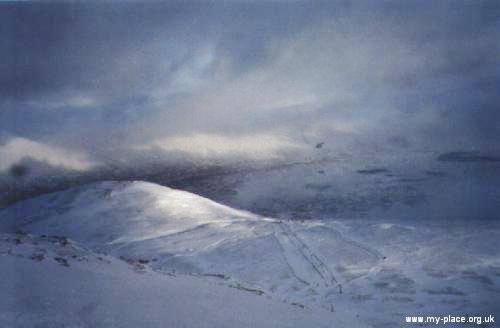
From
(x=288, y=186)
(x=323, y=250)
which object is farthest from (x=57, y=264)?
(x=288, y=186)

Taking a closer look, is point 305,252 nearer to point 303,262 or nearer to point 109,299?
point 303,262

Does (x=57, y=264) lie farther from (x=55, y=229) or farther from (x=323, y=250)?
(x=55, y=229)

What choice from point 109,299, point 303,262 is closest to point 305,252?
point 303,262

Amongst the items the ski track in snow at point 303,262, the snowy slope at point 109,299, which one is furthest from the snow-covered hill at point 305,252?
the snowy slope at point 109,299

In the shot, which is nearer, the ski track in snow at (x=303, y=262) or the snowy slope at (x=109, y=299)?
the snowy slope at (x=109, y=299)

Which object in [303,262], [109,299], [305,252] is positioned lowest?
[109,299]

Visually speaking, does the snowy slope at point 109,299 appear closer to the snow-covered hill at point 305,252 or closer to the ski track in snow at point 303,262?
the snow-covered hill at point 305,252
